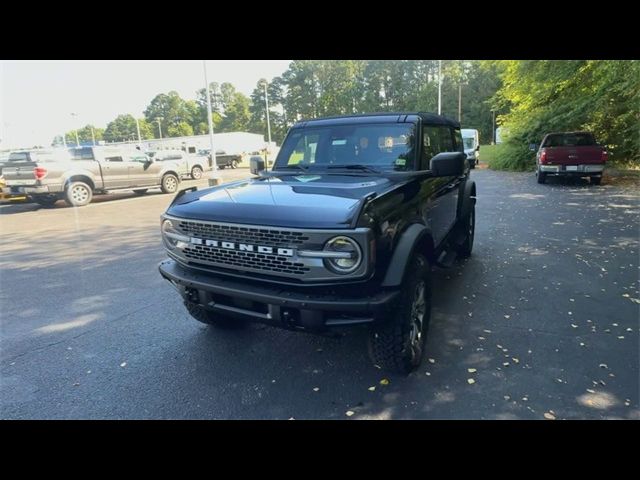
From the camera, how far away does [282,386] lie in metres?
3.07

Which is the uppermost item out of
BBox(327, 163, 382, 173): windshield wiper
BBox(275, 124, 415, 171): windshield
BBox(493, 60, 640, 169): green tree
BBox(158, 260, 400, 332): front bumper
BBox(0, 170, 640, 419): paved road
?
BBox(493, 60, 640, 169): green tree

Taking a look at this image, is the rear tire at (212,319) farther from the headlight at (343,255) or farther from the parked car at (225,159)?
the parked car at (225,159)

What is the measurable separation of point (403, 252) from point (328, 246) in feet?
1.87

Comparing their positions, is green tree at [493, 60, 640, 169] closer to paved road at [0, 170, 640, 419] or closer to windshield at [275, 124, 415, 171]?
paved road at [0, 170, 640, 419]

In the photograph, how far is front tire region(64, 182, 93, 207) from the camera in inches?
504

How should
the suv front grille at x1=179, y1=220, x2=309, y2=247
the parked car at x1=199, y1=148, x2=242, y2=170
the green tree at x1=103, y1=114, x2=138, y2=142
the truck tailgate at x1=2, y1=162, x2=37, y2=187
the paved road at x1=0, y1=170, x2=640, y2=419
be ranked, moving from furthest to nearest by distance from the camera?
the green tree at x1=103, y1=114, x2=138, y2=142 → the parked car at x1=199, y1=148, x2=242, y2=170 → the truck tailgate at x1=2, y1=162, x2=37, y2=187 → the paved road at x1=0, y1=170, x2=640, y2=419 → the suv front grille at x1=179, y1=220, x2=309, y2=247

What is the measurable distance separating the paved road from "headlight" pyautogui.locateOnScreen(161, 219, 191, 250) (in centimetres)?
97

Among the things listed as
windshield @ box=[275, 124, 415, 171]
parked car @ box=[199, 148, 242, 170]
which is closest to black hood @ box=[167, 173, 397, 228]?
windshield @ box=[275, 124, 415, 171]

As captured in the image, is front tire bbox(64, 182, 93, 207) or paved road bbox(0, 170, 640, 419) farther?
front tire bbox(64, 182, 93, 207)

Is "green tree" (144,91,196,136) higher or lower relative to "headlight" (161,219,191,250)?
higher

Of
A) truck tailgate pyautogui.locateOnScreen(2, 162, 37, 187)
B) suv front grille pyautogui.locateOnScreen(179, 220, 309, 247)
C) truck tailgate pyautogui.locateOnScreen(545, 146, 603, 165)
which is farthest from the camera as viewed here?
truck tailgate pyautogui.locateOnScreen(545, 146, 603, 165)

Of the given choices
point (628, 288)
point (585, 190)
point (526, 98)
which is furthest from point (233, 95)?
point (628, 288)
